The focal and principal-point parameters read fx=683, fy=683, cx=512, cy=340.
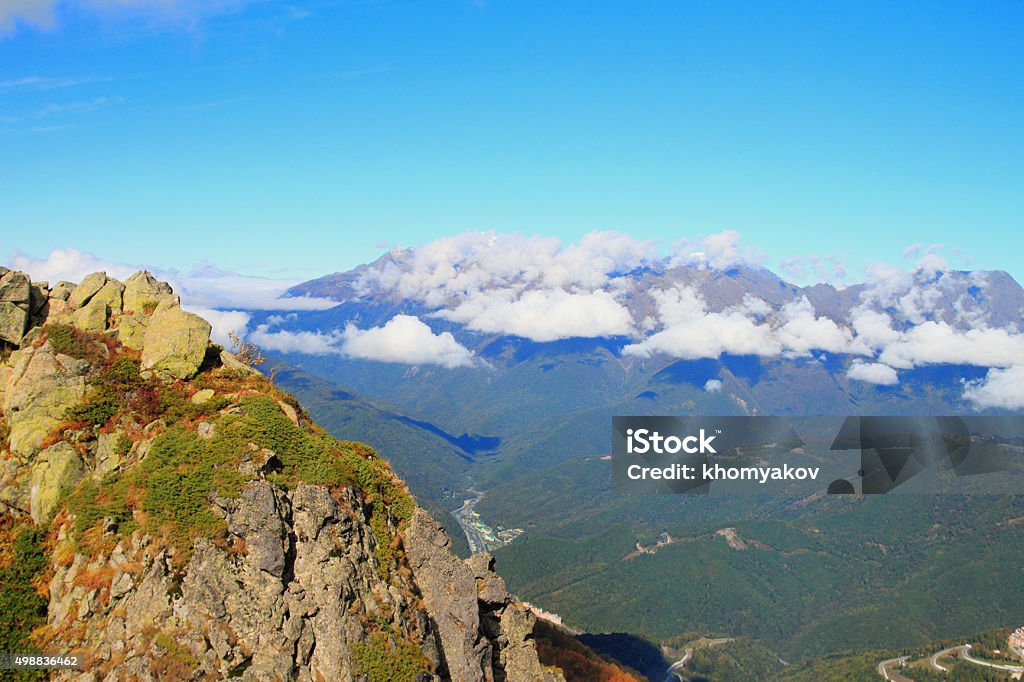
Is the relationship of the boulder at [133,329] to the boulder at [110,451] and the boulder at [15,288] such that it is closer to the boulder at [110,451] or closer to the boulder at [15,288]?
the boulder at [15,288]

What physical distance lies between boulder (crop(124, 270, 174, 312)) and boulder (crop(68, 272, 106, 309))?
4.33 ft

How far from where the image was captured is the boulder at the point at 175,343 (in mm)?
32481

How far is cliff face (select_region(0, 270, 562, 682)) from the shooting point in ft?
78.6

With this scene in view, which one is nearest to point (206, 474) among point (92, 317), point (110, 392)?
point (110, 392)

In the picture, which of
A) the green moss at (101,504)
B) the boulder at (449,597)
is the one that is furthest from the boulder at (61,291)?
the boulder at (449,597)

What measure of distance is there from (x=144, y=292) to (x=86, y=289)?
2948 millimetres

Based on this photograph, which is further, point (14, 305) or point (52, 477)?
point (14, 305)

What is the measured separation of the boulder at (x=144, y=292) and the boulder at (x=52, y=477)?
31.9ft

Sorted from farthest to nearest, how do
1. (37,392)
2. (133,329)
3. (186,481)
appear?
(133,329) < (37,392) < (186,481)

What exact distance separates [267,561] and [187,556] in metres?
2.76

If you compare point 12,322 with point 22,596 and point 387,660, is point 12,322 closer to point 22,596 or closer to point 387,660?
point 22,596

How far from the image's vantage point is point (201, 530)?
2519 centimetres

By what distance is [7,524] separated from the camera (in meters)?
27.3

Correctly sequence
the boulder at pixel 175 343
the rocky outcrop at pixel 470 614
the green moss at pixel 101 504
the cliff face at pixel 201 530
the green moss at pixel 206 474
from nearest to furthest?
the cliff face at pixel 201 530 < the green moss at pixel 206 474 < the green moss at pixel 101 504 < the rocky outcrop at pixel 470 614 < the boulder at pixel 175 343
